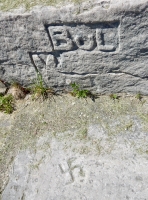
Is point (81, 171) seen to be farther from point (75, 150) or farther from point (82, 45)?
point (82, 45)

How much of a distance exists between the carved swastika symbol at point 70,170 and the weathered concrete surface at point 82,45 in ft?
2.13

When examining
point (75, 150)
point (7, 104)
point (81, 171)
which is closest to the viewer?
point (81, 171)

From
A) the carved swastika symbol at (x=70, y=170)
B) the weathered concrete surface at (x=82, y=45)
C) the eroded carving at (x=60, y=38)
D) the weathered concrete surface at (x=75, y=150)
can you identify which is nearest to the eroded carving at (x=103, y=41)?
the weathered concrete surface at (x=82, y=45)

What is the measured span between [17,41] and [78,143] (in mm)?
837

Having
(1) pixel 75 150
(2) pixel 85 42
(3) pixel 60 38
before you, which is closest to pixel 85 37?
(2) pixel 85 42

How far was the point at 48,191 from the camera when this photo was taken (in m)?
1.93

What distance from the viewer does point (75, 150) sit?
2.11 meters

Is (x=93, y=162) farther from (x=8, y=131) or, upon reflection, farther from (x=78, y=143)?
(x=8, y=131)

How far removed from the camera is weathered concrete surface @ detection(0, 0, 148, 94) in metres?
1.89

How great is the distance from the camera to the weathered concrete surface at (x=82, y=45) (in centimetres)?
189

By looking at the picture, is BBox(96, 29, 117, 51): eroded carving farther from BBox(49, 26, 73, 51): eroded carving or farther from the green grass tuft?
the green grass tuft

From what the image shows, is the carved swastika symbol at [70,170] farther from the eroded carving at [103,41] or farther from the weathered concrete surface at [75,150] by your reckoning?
the eroded carving at [103,41]

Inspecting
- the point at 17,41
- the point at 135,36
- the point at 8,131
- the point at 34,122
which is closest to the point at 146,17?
the point at 135,36

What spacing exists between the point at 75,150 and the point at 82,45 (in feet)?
2.37
